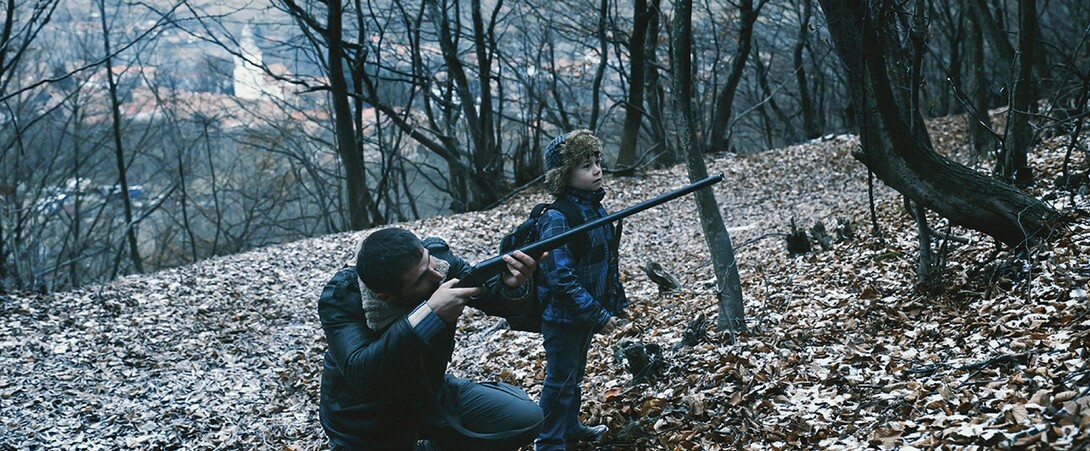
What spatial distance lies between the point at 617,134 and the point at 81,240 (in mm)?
17561

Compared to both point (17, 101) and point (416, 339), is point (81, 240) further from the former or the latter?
point (416, 339)

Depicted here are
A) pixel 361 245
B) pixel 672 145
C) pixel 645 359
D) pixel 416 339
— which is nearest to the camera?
pixel 416 339

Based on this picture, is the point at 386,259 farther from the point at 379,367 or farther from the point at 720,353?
the point at 720,353

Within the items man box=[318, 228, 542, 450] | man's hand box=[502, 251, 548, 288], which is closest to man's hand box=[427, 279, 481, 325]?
man box=[318, 228, 542, 450]

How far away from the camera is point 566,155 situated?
423 centimetres

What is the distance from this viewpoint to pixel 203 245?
25172 millimetres

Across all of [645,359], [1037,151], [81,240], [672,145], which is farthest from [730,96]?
[81,240]

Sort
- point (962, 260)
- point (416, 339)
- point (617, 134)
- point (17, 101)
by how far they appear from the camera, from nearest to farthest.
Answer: point (416, 339), point (962, 260), point (17, 101), point (617, 134)

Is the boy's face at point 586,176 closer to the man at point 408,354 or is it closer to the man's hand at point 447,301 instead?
the man at point 408,354

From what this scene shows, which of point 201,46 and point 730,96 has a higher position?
point 201,46

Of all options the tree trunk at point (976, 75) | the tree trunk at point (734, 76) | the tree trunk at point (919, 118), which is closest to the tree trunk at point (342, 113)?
the tree trunk at point (734, 76)

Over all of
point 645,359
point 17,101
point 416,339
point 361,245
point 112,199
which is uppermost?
point 17,101

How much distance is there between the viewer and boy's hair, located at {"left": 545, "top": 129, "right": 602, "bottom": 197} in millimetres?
4215

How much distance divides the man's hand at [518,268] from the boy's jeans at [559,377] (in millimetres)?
764
